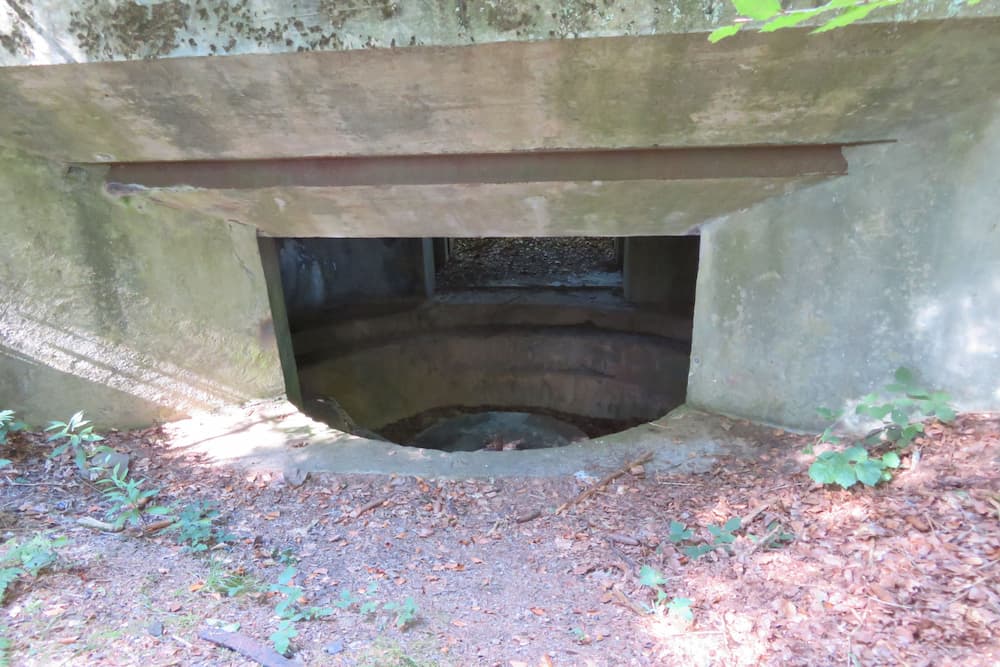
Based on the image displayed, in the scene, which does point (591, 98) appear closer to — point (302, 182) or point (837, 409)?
point (302, 182)

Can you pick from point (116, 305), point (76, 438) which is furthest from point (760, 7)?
point (116, 305)

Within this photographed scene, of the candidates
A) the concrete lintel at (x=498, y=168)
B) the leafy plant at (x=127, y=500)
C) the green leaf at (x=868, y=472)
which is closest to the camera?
the green leaf at (x=868, y=472)

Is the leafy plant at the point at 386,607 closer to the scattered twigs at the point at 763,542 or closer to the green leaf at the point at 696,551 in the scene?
the green leaf at the point at 696,551

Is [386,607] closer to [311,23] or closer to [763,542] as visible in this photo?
[763,542]

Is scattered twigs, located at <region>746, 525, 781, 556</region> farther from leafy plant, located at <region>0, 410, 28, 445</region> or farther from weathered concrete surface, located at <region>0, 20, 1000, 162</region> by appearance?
leafy plant, located at <region>0, 410, 28, 445</region>

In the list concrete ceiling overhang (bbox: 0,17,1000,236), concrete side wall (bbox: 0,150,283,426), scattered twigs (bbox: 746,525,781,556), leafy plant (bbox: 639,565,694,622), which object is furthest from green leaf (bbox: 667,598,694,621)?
concrete side wall (bbox: 0,150,283,426)

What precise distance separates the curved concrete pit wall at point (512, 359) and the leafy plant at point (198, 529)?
155 inches

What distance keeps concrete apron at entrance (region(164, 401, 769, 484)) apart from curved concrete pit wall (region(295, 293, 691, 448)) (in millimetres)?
2913

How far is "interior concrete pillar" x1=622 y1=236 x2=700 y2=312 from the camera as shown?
306 inches

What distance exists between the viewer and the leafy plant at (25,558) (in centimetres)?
221

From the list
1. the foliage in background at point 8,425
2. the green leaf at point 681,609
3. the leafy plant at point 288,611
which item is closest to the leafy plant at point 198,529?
the leafy plant at point 288,611

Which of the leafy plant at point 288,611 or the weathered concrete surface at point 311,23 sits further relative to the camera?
the weathered concrete surface at point 311,23

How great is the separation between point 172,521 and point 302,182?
2069 millimetres

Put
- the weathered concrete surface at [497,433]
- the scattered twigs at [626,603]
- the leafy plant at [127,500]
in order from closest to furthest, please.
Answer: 1. the scattered twigs at [626,603]
2. the leafy plant at [127,500]
3. the weathered concrete surface at [497,433]
